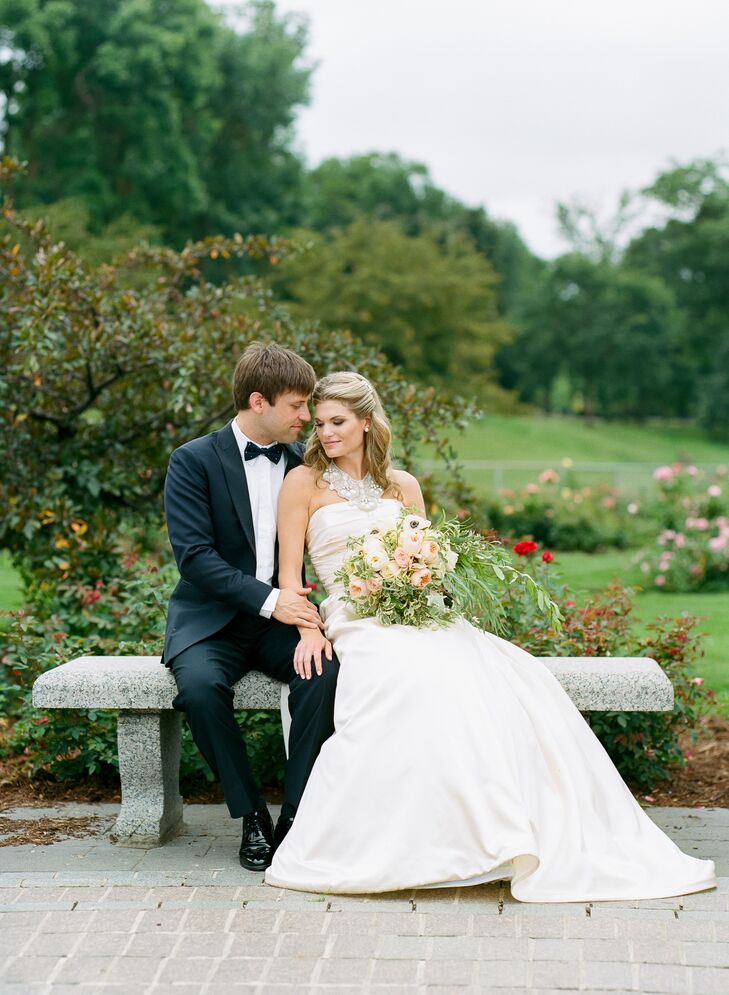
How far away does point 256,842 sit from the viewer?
410 cm

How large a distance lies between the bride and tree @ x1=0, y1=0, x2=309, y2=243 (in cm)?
2728

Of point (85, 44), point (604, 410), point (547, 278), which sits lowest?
point (604, 410)

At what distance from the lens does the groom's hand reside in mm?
4363

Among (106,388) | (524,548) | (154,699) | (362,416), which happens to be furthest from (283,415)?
(106,388)

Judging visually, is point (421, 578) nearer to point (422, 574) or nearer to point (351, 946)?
point (422, 574)

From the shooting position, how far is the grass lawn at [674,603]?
7.15m

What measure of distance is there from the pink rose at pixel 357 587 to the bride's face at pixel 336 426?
62 centimetres

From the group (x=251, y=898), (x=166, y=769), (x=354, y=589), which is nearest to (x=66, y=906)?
(x=251, y=898)

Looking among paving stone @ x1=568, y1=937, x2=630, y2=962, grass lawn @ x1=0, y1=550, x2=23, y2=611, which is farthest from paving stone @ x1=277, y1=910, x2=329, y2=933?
grass lawn @ x1=0, y1=550, x2=23, y2=611

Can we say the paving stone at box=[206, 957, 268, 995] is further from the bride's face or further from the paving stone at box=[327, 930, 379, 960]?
the bride's face

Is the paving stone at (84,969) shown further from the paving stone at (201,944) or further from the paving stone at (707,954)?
the paving stone at (707,954)

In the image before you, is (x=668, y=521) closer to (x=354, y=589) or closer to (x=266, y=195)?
(x=354, y=589)

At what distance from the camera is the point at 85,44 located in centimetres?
3083

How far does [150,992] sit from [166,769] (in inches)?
56.1
